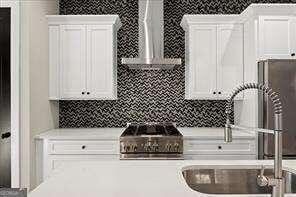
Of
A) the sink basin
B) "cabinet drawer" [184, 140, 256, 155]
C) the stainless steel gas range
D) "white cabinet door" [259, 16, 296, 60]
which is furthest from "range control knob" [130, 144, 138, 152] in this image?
the sink basin

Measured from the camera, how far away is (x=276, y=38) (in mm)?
3664

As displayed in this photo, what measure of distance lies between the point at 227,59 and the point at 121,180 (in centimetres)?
294

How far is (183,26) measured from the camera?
178 inches

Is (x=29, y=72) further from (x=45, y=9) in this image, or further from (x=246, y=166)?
(x=246, y=166)

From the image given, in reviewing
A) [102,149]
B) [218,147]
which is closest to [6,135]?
[102,149]

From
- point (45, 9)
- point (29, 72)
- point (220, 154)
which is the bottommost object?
point (220, 154)

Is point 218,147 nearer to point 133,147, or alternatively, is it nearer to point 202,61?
point 133,147

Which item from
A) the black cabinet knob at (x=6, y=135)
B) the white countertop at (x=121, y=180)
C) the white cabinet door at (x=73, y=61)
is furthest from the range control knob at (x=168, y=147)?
the white countertop at (x=121, y=180)

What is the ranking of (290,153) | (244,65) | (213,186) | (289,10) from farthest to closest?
1. (244,65)
2. (289,10)
3. (290,153)
4. (213,186)

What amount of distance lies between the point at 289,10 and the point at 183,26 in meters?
1.28

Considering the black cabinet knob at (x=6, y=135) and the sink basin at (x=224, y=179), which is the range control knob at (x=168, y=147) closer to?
the black cabinet knob at (x=6, y=135)

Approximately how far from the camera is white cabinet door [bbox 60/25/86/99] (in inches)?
165

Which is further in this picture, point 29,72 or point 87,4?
point 87,4

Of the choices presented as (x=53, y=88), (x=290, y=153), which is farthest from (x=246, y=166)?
(x=53, y=88)
